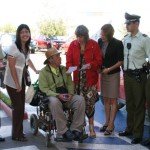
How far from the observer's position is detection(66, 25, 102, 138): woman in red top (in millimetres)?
5473

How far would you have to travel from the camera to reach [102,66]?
573 cm

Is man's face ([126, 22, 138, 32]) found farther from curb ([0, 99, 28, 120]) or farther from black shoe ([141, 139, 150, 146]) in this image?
curb ([0, 99, 28, 120])

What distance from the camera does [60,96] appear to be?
17.2 ft

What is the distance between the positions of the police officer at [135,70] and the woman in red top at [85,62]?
46 cm

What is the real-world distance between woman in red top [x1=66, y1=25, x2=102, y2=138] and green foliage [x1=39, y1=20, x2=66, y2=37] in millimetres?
43185

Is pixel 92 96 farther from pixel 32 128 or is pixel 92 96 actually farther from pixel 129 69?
pixel 32 128

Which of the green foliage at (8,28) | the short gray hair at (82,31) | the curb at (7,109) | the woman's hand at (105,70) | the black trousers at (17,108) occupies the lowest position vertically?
the curb at (7,109)

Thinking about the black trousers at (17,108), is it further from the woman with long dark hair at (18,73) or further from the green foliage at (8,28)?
the green foliage at (8,28)

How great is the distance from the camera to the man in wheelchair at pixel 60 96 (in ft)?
16.7

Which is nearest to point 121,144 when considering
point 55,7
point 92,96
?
point 92,96

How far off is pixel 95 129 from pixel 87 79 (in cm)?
111

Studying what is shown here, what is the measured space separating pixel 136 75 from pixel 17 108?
1.83 m

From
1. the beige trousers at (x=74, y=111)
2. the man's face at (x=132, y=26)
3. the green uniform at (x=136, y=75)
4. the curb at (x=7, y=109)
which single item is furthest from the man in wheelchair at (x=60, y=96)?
the curb at (x=7, y=109)

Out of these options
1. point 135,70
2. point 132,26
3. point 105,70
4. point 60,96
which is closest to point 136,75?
point 135,70
